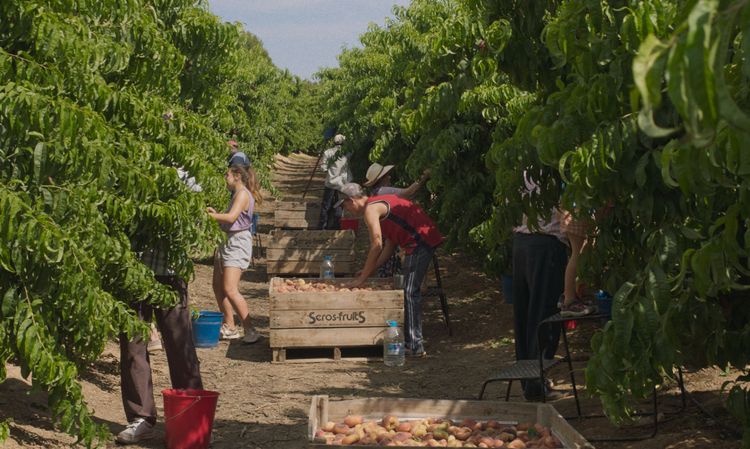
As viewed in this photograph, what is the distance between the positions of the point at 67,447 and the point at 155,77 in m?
2.45

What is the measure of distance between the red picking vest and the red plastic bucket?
13.2 feet

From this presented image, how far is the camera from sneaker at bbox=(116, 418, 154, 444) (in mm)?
6887

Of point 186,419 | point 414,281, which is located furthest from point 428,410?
point 414,281

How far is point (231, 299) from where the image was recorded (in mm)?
10875

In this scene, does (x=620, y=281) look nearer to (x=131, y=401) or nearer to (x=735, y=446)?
(x=735, y=446)

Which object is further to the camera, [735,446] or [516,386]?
[516,386]

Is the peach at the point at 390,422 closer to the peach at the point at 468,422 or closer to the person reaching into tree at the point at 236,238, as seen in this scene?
the peach at the point at 468,422

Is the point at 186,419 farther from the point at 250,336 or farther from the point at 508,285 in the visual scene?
the point at 508,285

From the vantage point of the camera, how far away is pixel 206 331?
10.8 meters

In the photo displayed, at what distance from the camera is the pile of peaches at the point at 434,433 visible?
5.06m

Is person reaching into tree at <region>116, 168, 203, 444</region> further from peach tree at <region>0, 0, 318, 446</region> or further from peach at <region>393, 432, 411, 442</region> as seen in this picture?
peach at <region>393, 432, 411, 442</region>

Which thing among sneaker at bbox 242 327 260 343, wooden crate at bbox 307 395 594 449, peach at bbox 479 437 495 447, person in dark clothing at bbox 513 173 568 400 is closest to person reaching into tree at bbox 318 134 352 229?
sneaker at bbox 242 327 260 343

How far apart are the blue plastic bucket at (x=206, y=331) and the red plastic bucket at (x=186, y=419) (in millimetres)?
3993

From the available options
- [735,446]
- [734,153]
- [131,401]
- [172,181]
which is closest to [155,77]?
[172,181]
